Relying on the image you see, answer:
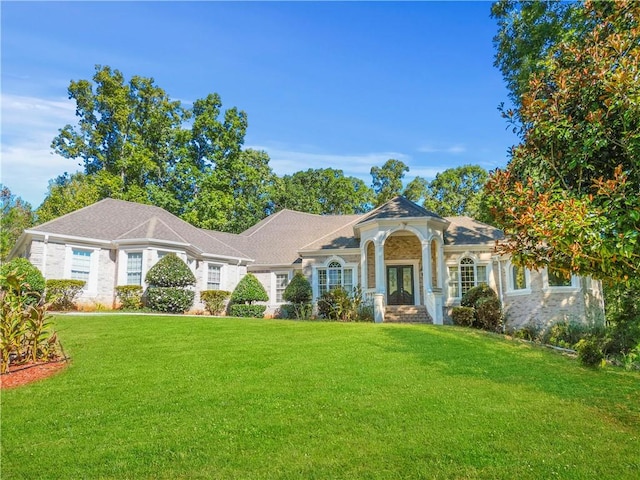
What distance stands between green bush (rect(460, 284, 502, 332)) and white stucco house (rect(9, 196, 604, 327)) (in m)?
A: 1.04

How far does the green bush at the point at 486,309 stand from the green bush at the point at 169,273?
43.2 feet

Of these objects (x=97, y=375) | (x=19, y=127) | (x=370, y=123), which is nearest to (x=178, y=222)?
(x=370, y=123)

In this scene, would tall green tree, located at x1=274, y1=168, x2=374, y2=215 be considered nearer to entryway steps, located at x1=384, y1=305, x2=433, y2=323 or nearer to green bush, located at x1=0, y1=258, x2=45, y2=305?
entryway steps, located at x1=384, y1=305, x2=433, y2=323

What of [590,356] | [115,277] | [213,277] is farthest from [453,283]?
[115,277]

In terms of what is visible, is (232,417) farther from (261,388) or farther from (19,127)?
(19,127)

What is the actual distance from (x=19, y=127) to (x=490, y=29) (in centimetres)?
1969

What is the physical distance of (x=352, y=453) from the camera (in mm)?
5305

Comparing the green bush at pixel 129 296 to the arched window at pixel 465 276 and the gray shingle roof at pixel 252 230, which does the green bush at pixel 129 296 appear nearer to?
the gray shingle roof at pixel 252 230

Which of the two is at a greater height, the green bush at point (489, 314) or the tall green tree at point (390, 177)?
the tall green tree at point (390, 177)

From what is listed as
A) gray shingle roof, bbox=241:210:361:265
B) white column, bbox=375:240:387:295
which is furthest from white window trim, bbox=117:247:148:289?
white column, bbox=375:240:387:295

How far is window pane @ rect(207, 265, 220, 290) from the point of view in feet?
78.9

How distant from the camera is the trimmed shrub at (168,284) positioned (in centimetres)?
1980

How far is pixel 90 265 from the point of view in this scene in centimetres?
2053

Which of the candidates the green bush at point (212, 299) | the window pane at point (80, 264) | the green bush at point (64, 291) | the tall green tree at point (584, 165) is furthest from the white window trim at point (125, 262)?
the tall green tree at point (584, 165)
